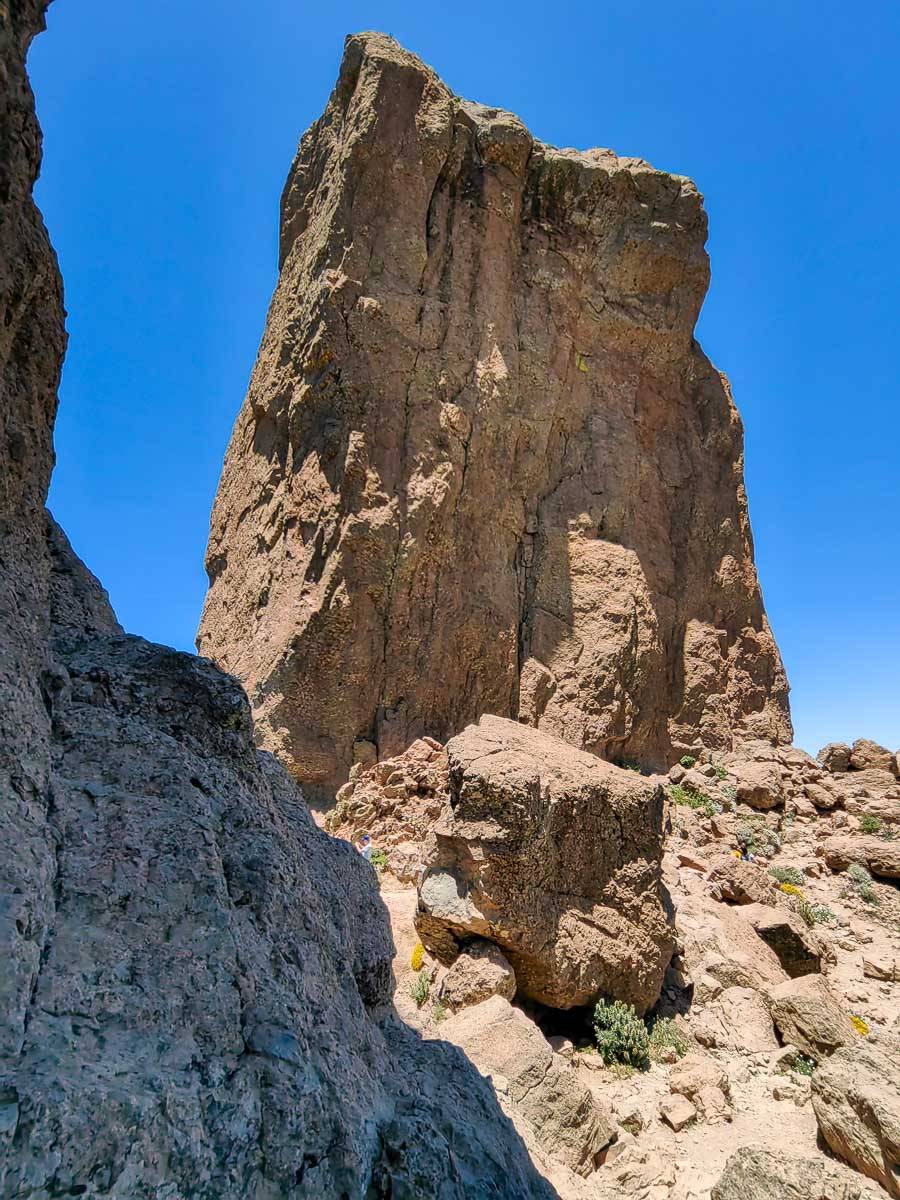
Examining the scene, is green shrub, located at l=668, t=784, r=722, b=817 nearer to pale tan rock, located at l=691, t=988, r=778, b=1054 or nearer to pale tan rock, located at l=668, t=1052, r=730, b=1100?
pale tan rock, located at l=691, t=988, r=778, b=1054

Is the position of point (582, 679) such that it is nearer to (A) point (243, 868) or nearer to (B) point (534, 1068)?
(B) point (534, 1068)

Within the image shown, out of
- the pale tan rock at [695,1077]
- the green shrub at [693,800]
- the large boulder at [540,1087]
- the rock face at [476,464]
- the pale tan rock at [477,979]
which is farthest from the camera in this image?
the rock face at [476,464]

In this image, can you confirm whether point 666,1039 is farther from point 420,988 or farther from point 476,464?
point 476,464

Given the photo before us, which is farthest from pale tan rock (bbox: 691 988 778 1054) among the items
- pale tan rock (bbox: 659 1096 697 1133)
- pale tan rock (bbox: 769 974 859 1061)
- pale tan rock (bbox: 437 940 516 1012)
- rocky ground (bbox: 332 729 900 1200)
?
pale tan rock (bbox: 437 940 516 1012)

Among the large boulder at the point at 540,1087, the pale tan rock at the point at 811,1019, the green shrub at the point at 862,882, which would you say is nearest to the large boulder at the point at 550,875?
the large boulder at the point at 540,1087

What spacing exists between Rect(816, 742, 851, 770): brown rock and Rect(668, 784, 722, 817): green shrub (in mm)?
2693

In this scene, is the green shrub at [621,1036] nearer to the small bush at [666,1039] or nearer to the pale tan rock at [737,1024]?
the small bush at [666,1039]

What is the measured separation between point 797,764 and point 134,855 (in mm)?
14320

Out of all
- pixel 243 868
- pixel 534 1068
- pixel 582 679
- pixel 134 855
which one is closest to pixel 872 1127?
pixel 534 1068

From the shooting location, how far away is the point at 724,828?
1256cm

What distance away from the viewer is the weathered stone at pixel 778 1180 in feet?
16.9

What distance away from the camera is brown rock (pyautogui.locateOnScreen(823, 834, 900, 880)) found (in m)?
11.4

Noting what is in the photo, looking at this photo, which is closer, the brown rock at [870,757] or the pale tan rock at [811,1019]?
the pale tan rock at [811,1019]

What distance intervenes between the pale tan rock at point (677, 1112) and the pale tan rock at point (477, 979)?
153 cm
